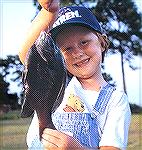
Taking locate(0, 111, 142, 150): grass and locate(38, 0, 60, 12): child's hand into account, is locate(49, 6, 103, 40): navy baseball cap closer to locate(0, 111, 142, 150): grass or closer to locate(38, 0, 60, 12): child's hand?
locate(38, 0, 60, 12): child's hand

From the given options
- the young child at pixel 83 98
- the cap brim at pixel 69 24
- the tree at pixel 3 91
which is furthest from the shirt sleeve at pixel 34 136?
the cap brim at pixel 69 24

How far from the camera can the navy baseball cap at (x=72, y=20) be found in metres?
1.69

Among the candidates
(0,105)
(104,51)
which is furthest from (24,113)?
(104,51)

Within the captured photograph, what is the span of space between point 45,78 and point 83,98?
172 millimetres

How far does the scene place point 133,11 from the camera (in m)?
1.81

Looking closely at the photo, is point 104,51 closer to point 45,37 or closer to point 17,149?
point 45,37

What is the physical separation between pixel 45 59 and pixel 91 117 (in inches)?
11.5

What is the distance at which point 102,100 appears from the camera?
1.64 meters

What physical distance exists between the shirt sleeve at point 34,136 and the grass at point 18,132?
0.03 m

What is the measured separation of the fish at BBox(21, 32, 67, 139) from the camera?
65.5 inches

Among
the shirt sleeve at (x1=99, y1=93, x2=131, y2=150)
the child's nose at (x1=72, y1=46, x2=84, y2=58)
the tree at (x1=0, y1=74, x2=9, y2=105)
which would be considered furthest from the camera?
the tree at (x1=0, y1=74, x2=9, y2=105)

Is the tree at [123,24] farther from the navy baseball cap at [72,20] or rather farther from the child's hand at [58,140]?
the child's hand at [58,140]

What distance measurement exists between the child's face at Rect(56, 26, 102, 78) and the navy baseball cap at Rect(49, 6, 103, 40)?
0.06ft

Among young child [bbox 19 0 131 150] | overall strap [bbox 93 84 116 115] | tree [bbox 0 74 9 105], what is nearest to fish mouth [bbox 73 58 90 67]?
young child [bbox 19 0 131 150]
